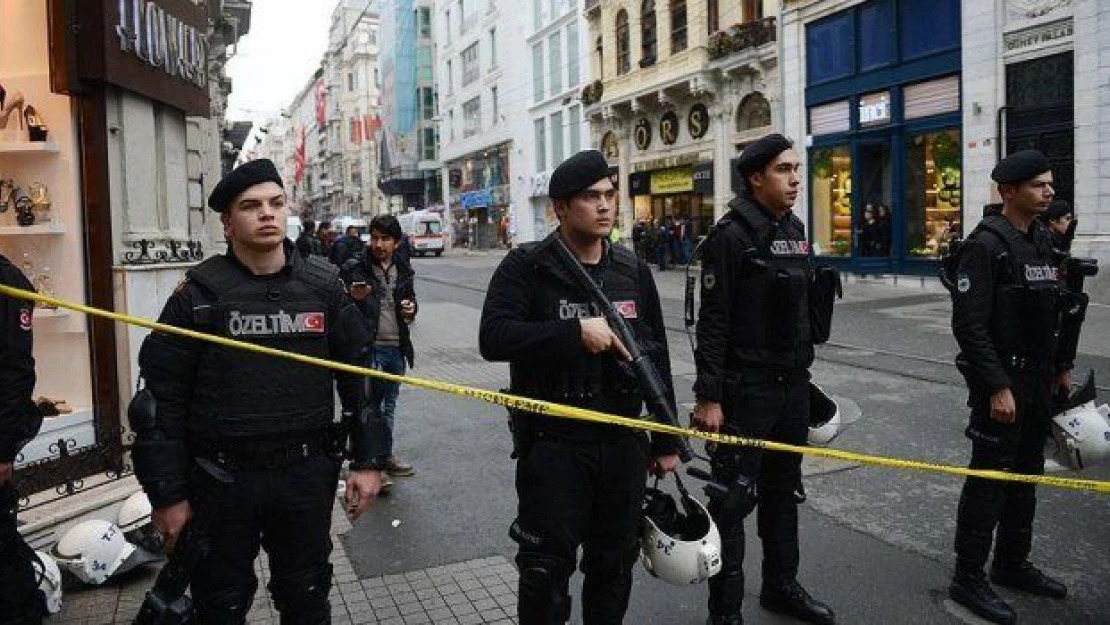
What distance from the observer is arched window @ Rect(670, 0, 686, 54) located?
2926 centimetres

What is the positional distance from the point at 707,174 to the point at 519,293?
2596 cm

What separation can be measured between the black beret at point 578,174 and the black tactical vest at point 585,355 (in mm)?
206

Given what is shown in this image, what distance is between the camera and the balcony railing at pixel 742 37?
82.6 ft

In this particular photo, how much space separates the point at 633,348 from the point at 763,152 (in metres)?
1.32

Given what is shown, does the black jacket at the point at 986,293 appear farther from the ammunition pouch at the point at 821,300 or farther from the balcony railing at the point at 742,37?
the balcony railing at the point at 742,37

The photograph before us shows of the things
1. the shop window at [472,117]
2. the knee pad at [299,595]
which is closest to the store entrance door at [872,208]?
the knee pad at [299,595]

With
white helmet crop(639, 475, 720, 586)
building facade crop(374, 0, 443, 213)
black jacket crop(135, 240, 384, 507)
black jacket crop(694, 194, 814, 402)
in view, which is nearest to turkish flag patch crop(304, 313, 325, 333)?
black jacket crop(135, 240, 384, 507)

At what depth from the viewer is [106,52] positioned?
18.5 feet

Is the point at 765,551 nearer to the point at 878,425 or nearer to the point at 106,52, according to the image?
the point at 878,425

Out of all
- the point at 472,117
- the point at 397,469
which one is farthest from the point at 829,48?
the point at 472,117

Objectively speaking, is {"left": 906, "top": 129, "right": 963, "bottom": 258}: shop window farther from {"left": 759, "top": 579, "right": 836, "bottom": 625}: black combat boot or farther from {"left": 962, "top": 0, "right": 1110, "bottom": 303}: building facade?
{"left": 759, "top": 579, "right": 836, "bottom": 625}: black combat boot

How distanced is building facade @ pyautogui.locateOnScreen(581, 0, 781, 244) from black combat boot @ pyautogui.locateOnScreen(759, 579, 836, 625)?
2148 cm

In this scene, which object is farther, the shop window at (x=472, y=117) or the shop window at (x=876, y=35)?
the shop window at (x=472, y=117)

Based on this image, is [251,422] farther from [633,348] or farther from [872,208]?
[872,208]
